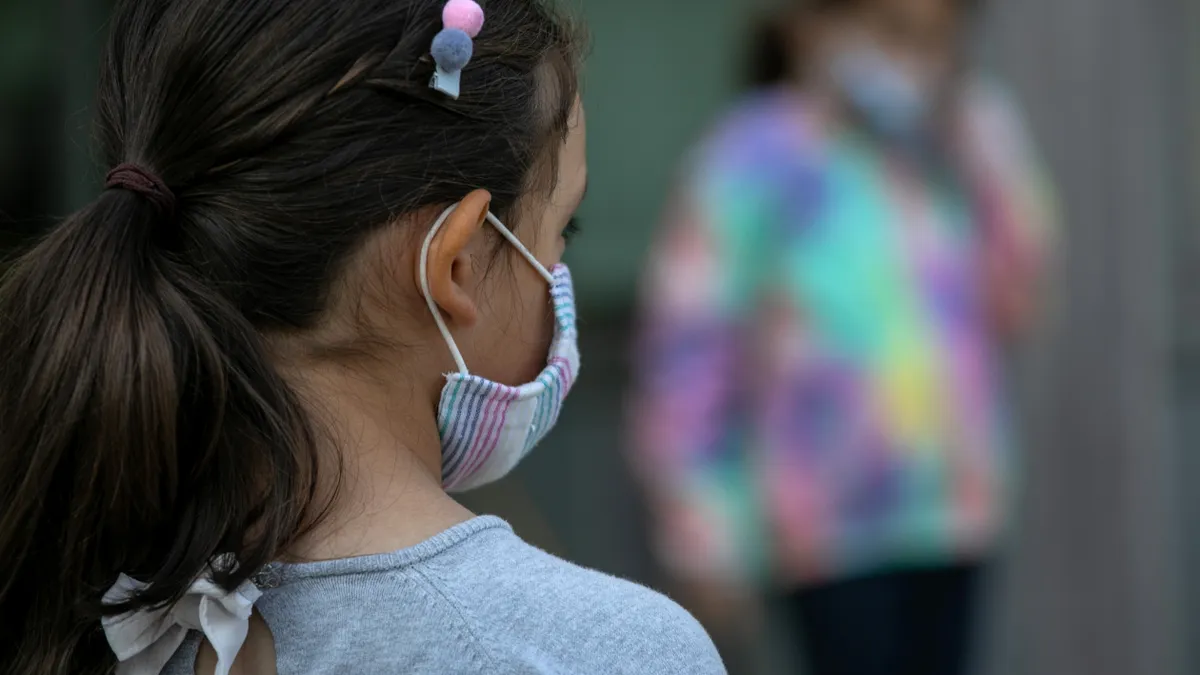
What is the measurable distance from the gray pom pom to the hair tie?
27 centimetres

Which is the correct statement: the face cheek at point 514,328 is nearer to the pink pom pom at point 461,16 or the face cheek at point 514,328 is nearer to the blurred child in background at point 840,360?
the pink pom pom at point 461,16

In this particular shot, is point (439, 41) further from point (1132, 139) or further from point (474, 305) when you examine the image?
point (1132, 139)

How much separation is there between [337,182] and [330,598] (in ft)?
1.20

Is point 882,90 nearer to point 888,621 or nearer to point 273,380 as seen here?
point 888,621

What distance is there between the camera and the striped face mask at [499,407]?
1521mm

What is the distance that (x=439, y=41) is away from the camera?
4.56 ft

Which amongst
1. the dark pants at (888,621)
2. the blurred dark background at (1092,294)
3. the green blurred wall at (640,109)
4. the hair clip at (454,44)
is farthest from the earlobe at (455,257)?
the green blurred wall at (640,109)

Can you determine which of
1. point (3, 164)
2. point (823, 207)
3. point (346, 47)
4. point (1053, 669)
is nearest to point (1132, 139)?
point (1053, 669)

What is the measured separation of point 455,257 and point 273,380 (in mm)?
204

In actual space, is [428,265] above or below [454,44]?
below

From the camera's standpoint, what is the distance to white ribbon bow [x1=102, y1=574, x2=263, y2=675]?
1.35m

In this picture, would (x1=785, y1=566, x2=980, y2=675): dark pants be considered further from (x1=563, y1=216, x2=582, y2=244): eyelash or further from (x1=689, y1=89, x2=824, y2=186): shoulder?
(x1=563, y1=216, x2=582, y2=244): eyelash

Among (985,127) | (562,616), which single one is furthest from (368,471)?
(985,127)

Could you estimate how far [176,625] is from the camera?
4.67ft
